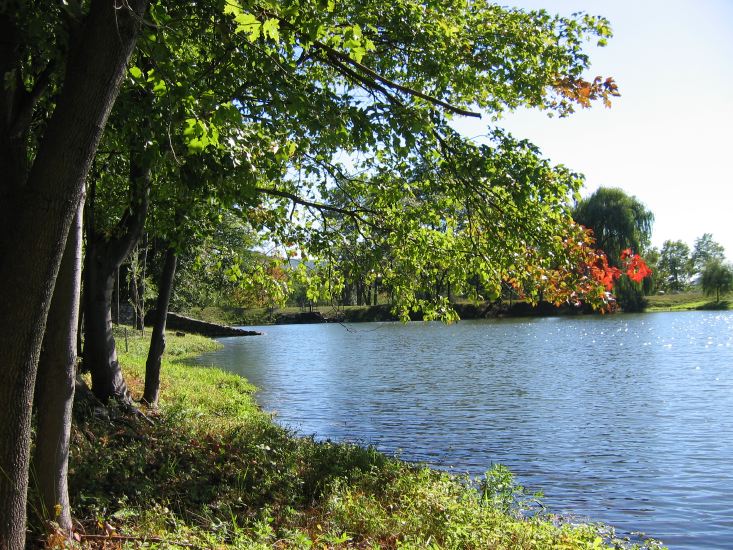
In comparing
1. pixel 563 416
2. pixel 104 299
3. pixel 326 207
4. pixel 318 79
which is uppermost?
pixel 318 79

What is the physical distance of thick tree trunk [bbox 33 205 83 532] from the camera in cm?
510

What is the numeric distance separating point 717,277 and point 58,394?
93898 mm

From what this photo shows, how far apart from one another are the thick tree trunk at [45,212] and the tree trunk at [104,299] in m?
6.08

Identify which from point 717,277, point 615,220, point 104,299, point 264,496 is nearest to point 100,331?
point 104,299

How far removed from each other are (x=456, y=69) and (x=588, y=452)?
8.27m

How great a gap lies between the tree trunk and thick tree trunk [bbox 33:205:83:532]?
489 centimetres

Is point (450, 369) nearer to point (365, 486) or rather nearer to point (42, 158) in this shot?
point (365, 486)

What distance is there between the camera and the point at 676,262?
420 feet

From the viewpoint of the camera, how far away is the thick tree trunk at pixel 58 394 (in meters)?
5.10

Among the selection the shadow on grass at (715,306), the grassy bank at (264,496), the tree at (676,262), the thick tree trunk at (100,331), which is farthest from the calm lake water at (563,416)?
the tree at (676,262)

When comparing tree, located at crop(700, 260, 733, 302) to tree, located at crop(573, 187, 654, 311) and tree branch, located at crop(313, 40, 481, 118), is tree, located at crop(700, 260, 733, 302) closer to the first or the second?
tree, located at crop(573, 187, 654, 311)

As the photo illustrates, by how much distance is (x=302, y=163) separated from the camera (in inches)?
424

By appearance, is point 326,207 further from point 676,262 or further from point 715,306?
point 676,262

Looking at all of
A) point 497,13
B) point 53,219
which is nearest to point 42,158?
point 53,219
